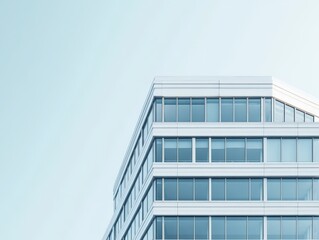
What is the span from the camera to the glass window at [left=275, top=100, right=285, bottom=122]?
87312mm

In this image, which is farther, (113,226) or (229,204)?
(113,226)

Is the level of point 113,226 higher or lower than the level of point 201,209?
higher

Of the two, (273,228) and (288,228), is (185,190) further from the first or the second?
(288,228)

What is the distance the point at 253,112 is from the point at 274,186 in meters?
5.90

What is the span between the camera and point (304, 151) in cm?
8612

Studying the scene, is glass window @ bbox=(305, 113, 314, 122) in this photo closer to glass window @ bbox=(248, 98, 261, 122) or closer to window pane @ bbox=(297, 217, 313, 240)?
glass window @ bbox=(248, 98, 261, 122)

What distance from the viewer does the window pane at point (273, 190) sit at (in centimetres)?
8544

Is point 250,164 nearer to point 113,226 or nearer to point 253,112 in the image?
point 253,112

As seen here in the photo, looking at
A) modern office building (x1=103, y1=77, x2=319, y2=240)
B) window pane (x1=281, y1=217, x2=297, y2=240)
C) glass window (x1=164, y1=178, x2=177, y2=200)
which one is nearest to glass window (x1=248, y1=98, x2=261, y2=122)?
modern office building (x1=103, y1=77, x2=319, y2=240)

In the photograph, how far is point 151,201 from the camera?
86750 mm

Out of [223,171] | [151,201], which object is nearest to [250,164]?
[223,171]

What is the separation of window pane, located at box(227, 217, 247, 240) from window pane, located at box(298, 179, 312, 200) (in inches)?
189

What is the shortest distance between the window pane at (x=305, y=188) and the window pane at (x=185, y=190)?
818 centimetres

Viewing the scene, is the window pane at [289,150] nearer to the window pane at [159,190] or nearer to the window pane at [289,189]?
the window pane at [289,189]
